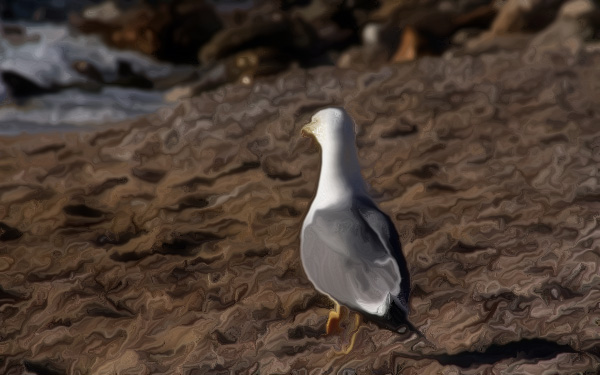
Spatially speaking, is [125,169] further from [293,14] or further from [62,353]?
[293,14]

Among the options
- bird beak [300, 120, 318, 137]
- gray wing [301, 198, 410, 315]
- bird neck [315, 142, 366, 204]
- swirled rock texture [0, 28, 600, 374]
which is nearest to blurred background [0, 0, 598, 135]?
swirled rock texture [0, 28, 600, 374]

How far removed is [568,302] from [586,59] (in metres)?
2.48

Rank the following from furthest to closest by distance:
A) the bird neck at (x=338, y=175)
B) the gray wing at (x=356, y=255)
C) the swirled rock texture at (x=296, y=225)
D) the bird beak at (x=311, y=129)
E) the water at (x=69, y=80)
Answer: the water at (x=69, y=80) → the swirled rock texture at (x=296, y=225) → the bird beak at (x=311, y=129) → the bird neck at (x=338, y=175) → the gray wing at (x=356, y=255)

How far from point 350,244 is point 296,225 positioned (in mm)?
1200

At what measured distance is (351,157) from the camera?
2.22m

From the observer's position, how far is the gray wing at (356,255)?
1987 millimetres

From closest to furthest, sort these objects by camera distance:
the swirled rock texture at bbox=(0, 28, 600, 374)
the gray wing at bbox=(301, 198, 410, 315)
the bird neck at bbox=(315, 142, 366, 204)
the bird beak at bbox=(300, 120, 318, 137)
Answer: the gray wing at bbox=(301, 198, 410, 315) → the bird neck at bbox=(315, 142, 366, 204) → the bird beak at bbox=(300, 120, 318, 137) → the swirled rock texture at bbox=(0, 28, 600, 374)

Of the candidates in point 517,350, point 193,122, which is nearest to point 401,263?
point 517,350

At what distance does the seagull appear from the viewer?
199 cm

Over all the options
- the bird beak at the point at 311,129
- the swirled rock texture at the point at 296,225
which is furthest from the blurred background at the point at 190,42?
the bird beak at the point at 311,129

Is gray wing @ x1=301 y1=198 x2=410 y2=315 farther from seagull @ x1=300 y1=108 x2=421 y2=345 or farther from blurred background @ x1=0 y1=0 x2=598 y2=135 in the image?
blurred background @ x1=0 y1=0 x2=598 y2=135

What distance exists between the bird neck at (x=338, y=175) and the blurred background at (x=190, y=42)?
2.63m

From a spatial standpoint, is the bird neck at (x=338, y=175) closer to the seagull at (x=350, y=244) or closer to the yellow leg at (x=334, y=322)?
the seagull at (x=350, y=244)

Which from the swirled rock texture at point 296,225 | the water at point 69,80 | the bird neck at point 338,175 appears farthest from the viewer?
the water at point 69,80
